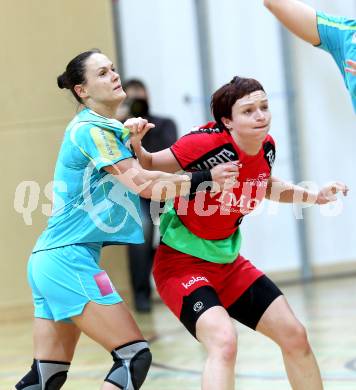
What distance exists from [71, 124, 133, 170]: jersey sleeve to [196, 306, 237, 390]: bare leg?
733 millimetres

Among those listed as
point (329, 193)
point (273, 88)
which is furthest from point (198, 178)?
point (273, 88)

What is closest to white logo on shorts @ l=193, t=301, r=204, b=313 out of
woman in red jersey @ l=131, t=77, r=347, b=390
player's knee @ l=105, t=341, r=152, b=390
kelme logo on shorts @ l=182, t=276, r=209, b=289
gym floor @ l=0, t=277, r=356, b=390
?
woman in red jersey @ l=131, t=77, r=347, b=390

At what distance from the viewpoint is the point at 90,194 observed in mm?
3744

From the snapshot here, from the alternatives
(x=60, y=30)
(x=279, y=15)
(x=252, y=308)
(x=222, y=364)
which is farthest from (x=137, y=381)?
(x=60, y=30)

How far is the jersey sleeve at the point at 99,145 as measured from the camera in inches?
144

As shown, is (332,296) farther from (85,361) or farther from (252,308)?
(252,308)

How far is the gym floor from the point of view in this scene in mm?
5199

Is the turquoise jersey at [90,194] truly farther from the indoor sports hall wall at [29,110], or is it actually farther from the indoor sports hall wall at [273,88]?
the indoor sports hall wall at [273,88]

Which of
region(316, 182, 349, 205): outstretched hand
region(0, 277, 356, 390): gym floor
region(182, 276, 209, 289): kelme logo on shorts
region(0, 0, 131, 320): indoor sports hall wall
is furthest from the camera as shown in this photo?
region(0, 0, 131, 320): indoor sports hall wall

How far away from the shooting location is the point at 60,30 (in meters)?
8.38

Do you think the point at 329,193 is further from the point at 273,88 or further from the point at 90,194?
the point at 273,88

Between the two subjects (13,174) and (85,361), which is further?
(13,174)

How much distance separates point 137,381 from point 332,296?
15.2 feet

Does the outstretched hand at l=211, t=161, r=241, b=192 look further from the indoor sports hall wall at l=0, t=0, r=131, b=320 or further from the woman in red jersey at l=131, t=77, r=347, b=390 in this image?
the indoor sports hall wall at l=0, t=0, r=131, b=320
